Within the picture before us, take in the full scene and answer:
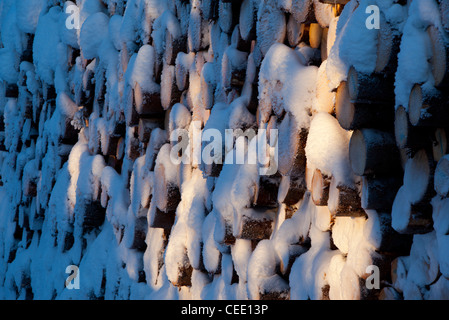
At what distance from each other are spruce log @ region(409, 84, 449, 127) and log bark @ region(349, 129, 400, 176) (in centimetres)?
14

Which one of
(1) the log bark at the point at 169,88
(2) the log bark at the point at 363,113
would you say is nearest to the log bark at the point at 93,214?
(1) the log bark at the point at 169,88

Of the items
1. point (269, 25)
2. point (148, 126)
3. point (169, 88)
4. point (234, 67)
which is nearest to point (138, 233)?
point (148, 126)

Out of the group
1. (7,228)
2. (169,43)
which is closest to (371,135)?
(169,43)

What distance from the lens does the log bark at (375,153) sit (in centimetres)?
107

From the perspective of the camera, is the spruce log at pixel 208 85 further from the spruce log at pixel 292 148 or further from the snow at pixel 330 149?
the snow at pixel 330 149

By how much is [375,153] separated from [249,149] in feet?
1.66

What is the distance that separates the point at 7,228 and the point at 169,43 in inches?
110

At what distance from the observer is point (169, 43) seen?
213cm

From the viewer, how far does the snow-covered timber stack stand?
3.28ft

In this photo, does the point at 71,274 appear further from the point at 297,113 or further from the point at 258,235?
the point at 297,113

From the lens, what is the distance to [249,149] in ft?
5.04

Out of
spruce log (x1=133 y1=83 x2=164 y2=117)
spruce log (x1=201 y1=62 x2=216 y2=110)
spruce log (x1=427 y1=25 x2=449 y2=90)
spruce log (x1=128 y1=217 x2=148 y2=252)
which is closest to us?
spruce log (x1=427 y1=25 x2=449 y2=90)

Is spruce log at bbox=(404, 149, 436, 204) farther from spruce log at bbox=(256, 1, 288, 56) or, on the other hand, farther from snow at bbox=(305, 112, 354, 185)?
spruce log at bbox=(256, 1, 288, 56)

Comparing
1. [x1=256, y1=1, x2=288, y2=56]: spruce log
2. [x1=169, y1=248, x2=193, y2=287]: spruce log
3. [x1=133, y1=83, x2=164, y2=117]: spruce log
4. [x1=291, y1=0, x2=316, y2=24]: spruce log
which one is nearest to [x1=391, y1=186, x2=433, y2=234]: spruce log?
[x1=291, y1=0, x2=316, y2=24]: spruce log
